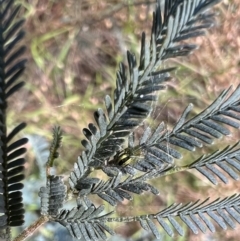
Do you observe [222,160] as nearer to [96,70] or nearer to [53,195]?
[53,195]

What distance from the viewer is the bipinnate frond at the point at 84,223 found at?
42 centimetres

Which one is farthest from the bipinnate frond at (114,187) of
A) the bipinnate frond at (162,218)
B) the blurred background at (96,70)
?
the blurred background at (96,70)

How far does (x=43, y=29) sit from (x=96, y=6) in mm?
201

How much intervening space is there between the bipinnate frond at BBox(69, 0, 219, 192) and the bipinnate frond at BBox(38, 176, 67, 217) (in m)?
0.05

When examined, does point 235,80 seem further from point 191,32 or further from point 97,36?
point 191,32

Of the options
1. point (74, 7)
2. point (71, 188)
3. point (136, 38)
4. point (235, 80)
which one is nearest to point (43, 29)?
point (74, 7)

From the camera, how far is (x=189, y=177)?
1.55 m

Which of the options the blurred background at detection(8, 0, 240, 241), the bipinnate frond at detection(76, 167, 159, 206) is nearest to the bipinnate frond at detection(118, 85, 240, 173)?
the bipinnate frond at detection(76, 167, 159, 206)

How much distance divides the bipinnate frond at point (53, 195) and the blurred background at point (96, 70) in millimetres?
967

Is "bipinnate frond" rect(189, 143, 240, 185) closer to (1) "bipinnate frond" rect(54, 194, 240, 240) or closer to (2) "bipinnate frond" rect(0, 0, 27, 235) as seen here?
(1) "bipinnate frond" rect(54, 194, 240, 240)

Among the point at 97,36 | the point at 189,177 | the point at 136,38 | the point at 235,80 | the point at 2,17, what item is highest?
the point at 97,36

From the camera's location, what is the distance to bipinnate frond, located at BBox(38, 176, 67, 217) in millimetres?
399

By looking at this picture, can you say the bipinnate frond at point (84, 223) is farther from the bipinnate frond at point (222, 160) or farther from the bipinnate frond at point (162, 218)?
the bipinnate frond at point (222, 160)

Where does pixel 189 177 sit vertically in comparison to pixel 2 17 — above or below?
above
